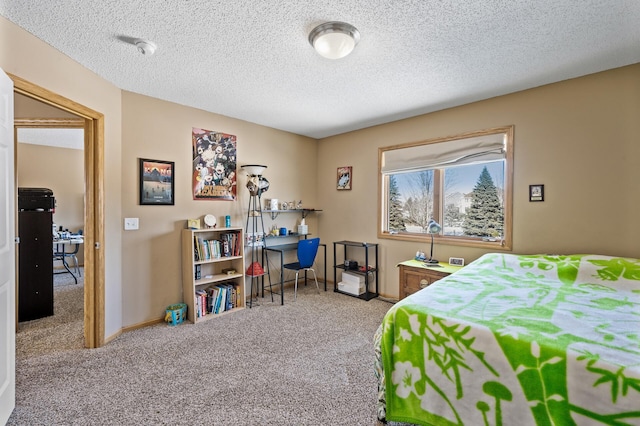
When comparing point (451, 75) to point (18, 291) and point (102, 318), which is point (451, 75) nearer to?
point (102, 318)

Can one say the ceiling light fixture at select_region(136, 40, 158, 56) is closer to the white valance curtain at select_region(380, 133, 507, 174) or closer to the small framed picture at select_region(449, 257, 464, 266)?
the white valance curtain at select_region(380, 133, 507, 174)

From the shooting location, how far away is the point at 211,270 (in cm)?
355

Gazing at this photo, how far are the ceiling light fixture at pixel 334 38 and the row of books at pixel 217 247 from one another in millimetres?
2367

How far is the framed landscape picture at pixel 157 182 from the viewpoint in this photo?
299cm

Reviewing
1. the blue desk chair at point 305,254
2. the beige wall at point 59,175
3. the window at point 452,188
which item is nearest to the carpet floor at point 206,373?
the blue desk chair at point 305,254

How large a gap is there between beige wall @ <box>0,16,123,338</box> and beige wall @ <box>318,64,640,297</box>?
3.48 meters

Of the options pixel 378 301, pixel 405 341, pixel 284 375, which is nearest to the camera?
pixel 405 341

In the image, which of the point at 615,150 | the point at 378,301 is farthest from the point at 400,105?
the point at 378,301

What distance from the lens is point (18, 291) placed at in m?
3.09

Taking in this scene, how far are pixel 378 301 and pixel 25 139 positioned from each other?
269 inches

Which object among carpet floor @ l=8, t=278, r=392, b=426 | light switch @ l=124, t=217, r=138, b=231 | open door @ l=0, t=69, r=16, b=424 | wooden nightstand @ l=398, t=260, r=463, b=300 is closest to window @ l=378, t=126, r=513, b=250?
wooden nightstand @ l=398, t=260, r=463, b=300

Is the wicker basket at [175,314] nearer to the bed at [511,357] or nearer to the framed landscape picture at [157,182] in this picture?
the framed landscape picture at [157,182]

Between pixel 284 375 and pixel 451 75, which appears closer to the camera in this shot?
pixel 284 375

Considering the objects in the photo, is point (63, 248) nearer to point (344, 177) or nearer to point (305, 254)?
point (305, 254)
